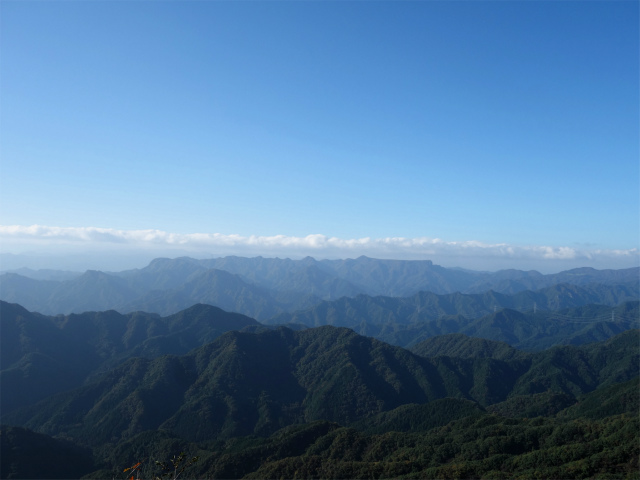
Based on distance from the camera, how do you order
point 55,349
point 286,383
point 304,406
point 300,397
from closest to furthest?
point 304,406 < point 300,397 < point 286,383 < point 55,349

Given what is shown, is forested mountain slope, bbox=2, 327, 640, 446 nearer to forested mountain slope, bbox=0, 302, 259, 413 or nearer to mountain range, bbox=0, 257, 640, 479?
mountain range, bbox=0, 257, 640, 479

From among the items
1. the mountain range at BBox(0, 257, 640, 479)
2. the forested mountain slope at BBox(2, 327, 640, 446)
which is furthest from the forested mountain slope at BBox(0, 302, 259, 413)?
the forested mountain slope at BBox(2, 327, 640, 446)

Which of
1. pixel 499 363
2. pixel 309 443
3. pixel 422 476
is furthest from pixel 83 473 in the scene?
pixel 499 363

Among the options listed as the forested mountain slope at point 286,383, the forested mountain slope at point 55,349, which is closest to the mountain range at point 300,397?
the forested mountain slope at point 286,383

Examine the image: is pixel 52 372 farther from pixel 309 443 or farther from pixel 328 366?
pixel 309 443

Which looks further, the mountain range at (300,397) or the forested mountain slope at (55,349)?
the forested mountain slope at (55,349)

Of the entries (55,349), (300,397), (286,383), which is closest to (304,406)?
(300,397)

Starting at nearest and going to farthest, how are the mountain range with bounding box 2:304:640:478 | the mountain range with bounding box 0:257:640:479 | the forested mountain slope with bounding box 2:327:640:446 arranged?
the mountain range with bounding box 0:257:640:479
the mountain range with bounding box 2:304:640:478
the forested mountain slope with bounding box 2:327:640:446

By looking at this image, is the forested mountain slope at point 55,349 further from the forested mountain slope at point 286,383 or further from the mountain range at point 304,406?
the forested mountain slope at point 286,383

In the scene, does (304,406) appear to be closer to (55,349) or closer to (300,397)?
(300,397)

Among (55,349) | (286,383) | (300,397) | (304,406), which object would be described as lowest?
(304,406)

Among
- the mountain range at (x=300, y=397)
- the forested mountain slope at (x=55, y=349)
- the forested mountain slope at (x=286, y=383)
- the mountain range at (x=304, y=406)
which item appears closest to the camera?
the mountain range at (x=304, y=406)
